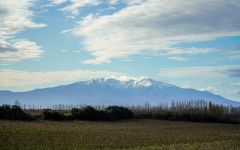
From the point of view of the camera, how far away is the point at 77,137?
155 ft

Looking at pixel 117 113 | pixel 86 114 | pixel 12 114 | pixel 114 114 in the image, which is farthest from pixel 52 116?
pixel 117 113

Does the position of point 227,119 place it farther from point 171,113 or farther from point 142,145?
point 142,145

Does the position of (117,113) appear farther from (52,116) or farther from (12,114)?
(12,114)

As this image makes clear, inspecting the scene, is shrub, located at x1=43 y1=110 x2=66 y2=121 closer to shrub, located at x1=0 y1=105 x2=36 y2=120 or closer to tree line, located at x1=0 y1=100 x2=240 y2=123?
tree line, located at x1=0 y1=100 x2=240 y2=123

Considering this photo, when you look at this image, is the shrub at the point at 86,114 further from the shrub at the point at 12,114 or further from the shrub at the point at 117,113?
the shrub at the point at 12,114

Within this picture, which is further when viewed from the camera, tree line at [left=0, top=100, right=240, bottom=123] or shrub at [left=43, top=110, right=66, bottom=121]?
shrub at [left=43, top=110, right=66, bottom=121]

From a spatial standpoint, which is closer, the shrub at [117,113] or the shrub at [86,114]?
the shrub at [86,114]

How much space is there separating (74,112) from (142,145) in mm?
47447

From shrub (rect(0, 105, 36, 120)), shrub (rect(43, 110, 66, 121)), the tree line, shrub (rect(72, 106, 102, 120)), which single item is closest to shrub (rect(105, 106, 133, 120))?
the tree line

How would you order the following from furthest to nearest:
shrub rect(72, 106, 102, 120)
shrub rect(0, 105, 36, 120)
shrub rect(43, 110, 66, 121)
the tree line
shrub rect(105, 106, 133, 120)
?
1. shrub rect(105, 106, 133, 120)
2. shrub rect(72, 106, 102, 120)
3. shrub rect(43, 110, 66, 121)
4. the tree line
5. shrub rect(0, 105, 36, 120)

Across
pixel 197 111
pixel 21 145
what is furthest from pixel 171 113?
pixel 21 145

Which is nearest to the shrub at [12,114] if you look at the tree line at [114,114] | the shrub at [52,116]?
the tree line at [114,114]

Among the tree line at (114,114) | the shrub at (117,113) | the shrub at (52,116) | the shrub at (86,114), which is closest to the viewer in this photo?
the tree line at (114,114)

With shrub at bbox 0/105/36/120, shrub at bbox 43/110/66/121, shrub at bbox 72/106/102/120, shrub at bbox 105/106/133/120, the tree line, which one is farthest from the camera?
shrub at bbox 105/106/133/120
